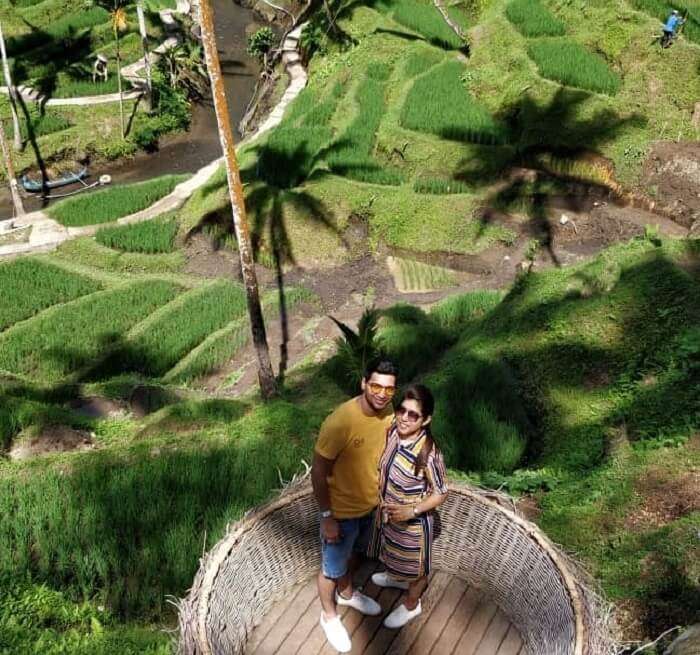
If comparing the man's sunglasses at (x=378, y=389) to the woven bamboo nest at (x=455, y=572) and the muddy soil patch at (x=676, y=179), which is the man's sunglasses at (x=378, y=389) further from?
the muddy soil patch at (x=676, y=179)

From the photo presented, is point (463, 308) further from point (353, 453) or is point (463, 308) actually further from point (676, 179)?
point (353, 453)

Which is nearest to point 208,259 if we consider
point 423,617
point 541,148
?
point 541,148

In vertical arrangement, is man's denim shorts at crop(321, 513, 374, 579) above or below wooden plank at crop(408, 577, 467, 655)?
above

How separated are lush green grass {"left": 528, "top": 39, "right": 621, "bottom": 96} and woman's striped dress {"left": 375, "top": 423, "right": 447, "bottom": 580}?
551 inches

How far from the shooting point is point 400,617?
4121mm

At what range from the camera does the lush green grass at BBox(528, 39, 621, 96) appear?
15.8 m

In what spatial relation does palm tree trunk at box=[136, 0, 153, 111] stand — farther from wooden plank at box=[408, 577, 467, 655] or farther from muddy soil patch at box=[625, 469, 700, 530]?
wooden plank at box=[408, 577, 467, 655]

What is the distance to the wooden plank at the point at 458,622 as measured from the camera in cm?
410

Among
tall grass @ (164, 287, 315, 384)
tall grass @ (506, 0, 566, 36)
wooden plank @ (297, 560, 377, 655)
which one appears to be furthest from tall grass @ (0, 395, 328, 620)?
tall grass @ (506, 0, 566, 36)

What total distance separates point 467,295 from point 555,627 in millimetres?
8314

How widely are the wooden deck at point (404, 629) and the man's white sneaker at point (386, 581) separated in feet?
0.12

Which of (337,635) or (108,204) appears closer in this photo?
(337,635)

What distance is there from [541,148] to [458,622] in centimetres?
1211

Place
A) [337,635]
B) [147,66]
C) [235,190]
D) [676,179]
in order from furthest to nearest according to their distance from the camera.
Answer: [147,66] → [676,179] → [235,190] → [337,635]
